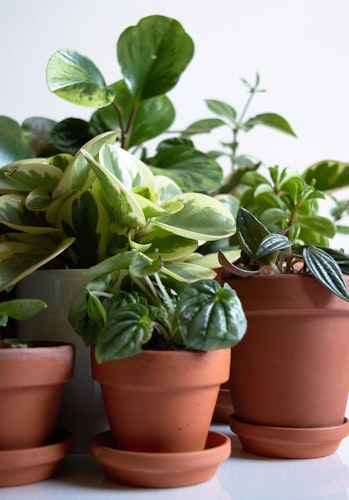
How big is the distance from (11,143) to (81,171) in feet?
0.97

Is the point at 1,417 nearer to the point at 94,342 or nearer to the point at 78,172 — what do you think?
the point at 94,342

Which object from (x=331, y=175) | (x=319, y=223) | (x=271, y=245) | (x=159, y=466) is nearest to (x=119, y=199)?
(x=271, y=245)

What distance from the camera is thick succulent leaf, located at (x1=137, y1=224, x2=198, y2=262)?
0.82m

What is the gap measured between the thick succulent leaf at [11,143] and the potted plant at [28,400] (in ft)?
1.34

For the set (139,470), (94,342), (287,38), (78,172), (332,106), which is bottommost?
(139,470)

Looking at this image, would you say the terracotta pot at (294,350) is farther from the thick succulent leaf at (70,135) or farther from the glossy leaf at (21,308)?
the thick succulent leaf at (70,135)

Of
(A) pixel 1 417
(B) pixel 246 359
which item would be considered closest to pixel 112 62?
(B) pixel 246 359

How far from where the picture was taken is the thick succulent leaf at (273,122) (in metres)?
1.30

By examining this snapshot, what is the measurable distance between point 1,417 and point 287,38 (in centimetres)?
147

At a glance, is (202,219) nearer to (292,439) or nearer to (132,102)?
(292,439)

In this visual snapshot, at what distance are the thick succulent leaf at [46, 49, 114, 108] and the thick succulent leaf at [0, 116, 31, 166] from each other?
5.9 inches

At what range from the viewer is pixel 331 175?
1212 mm

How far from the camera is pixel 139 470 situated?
2.14 feet

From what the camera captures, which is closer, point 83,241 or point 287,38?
point 83,241
